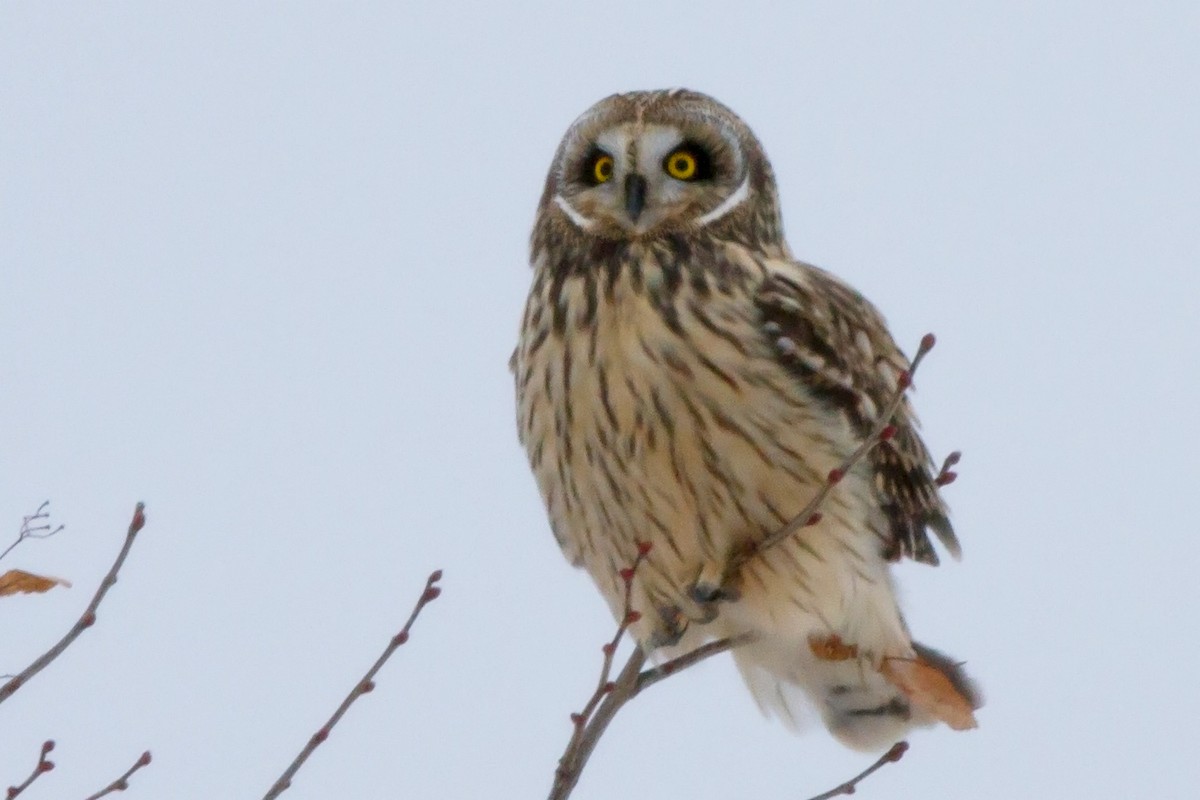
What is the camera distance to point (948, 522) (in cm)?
446

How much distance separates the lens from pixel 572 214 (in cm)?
436

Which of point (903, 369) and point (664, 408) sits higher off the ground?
point (903, 369)

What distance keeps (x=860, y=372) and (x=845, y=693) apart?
91 centimetres

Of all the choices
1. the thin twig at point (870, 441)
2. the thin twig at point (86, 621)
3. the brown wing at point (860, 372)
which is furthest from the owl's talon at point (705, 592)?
the thin twig at point (86, 621)

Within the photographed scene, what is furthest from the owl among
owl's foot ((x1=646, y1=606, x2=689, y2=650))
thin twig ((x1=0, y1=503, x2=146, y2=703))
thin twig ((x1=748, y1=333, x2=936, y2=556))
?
thin twig ((x1=0, y1=503, x2=146, y2=703))

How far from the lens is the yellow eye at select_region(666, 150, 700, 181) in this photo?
171 inches

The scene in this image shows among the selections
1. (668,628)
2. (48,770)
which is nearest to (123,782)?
(48,770)

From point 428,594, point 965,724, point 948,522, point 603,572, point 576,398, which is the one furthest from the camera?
point 948,522

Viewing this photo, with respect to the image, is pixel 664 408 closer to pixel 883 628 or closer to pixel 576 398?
pixel 576 398

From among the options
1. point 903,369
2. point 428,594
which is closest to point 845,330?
point 903,369

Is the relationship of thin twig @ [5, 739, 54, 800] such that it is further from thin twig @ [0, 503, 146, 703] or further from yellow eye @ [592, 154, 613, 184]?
yellow eye @ [592, 154, 613, 184]

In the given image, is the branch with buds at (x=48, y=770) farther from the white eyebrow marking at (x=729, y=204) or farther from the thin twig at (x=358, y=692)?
the white eyebrow marking at (x=729, y=204)

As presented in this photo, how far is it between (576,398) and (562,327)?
220mm

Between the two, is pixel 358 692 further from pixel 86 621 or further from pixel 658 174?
pixel 658 174
